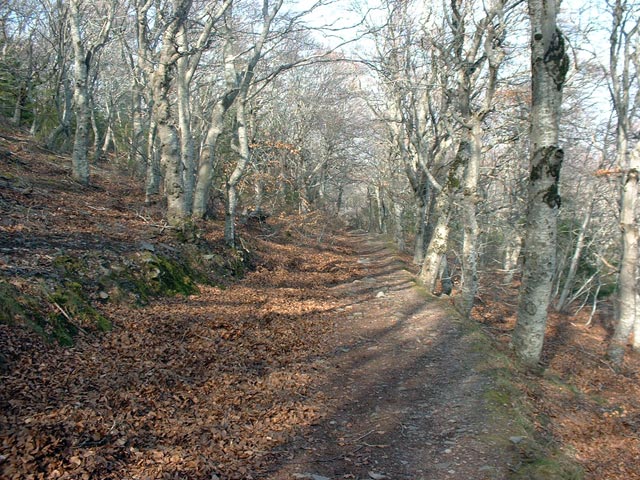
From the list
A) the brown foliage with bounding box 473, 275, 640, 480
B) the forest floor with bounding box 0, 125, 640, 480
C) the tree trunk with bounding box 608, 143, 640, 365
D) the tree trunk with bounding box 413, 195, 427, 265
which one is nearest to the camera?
the forest floor with bounding box 0, 125, 640, 480

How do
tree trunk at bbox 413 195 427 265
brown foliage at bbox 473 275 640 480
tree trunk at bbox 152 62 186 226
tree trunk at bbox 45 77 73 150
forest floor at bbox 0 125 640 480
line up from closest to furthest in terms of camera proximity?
1. forest floor at bbox 0 125 640 480
2. brown foliage at bbox 473 275 640 480
3. tree trunk at bbox 152 62 186 226
4. tree trunk at bbox 45 77 73 150
5. tree trunk at bbox 413 195 427 265

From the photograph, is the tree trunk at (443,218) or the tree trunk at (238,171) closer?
the tree trunk at (238,171)

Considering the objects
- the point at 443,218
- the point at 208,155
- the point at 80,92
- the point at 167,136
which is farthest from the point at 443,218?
the point at 80,92

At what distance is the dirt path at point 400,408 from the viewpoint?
4.30 meters

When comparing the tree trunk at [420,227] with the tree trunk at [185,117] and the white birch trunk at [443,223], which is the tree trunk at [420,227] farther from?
the tree trunk at [185,117]

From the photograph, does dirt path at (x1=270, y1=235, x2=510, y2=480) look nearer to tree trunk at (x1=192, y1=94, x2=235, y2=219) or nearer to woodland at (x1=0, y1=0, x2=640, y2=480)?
woodland at (x1=0, y1=0, x2=640, y2=480)

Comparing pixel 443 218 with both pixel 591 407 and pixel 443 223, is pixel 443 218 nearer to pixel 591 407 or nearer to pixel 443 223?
pixel 443 223

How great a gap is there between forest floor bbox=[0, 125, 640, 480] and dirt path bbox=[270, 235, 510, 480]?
2 cm

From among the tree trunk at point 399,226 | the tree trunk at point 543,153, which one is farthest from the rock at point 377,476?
the tree trunk at point 399,226

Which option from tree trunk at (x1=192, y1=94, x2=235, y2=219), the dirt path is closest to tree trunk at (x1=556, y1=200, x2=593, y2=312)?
the dirt path

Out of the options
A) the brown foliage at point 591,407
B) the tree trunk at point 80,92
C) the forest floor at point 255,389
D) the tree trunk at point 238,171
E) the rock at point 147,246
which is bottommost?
the brown foliage at point 591,407

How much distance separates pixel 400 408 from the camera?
5633mm

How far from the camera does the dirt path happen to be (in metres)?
4.30

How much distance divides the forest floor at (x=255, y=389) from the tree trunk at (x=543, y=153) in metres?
1.48
